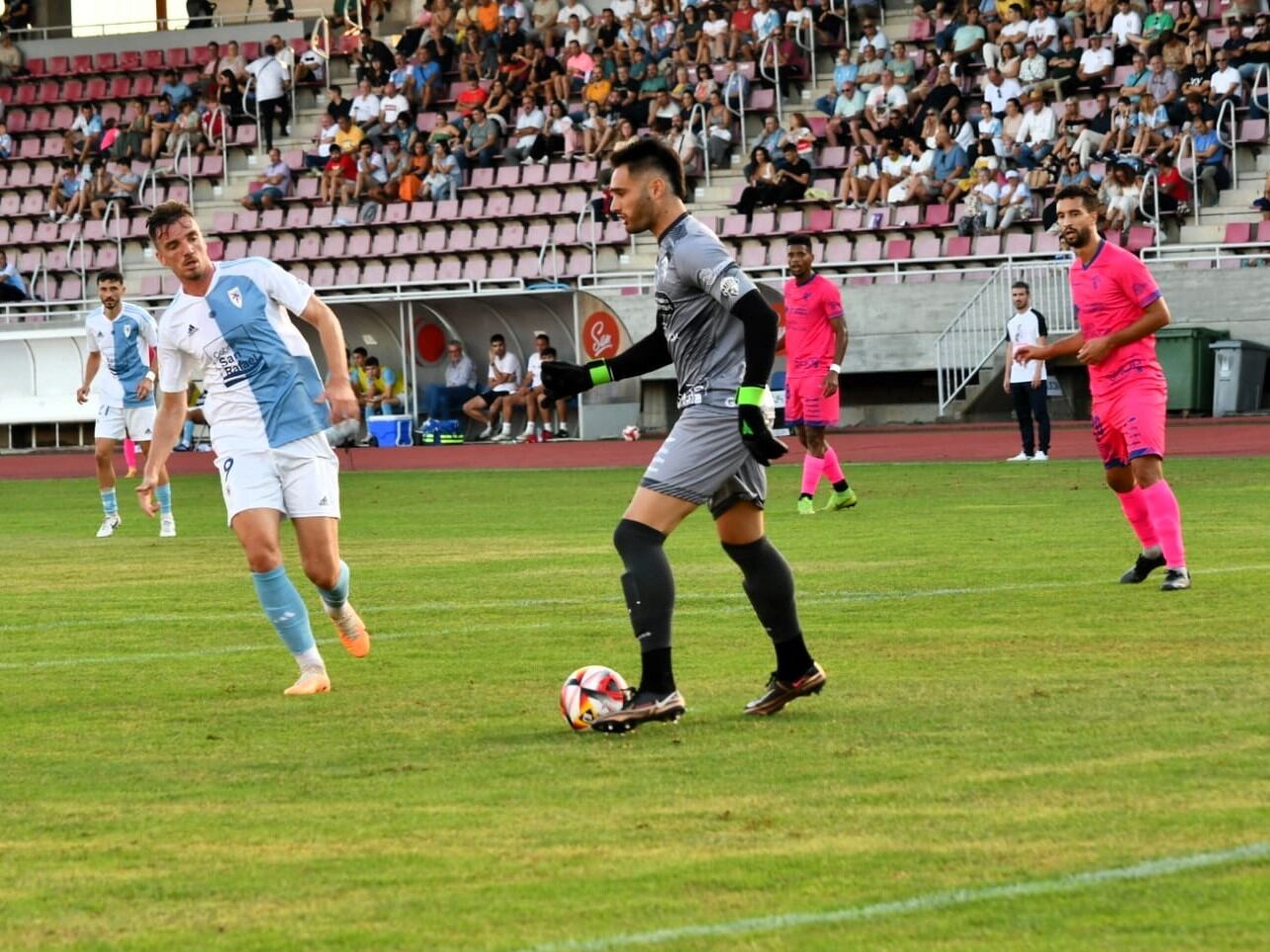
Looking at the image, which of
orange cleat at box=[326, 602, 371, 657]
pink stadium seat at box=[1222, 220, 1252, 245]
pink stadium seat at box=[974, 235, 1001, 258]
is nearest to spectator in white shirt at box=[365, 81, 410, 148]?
pink stadium seat at box=[974, 235, 1001, 258]

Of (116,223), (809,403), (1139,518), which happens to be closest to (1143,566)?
(1139,518)

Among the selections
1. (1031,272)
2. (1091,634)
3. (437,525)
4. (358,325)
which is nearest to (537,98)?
(358,325)

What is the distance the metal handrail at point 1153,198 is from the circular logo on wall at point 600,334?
8.06 meters

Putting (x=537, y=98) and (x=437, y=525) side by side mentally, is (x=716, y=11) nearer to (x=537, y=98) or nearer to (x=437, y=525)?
(x=537, y=98)

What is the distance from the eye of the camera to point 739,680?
29.9 ft

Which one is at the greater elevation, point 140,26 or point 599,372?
Answer: point 140,26

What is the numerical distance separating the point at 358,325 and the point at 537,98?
638 centimetres

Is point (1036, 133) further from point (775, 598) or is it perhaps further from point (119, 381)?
point (775, 598)

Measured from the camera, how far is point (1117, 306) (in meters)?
A: 12.3

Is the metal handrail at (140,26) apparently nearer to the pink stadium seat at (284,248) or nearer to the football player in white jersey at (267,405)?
the pink stadium seat at (284,248)

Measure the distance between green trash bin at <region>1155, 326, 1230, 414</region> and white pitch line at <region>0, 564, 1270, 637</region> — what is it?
17.6 m

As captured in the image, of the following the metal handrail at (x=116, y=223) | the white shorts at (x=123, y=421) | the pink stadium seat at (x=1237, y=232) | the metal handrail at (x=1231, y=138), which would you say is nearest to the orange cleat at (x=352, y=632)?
the white shorts at (x=123, y=421)

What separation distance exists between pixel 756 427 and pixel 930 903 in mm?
2877

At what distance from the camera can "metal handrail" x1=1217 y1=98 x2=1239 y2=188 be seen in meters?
31.5
